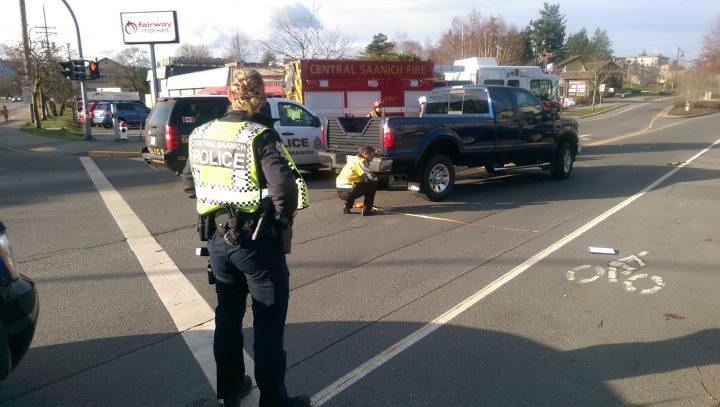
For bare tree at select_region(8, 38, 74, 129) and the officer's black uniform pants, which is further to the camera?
bare tree at select_region(8, 38, 74, 129)

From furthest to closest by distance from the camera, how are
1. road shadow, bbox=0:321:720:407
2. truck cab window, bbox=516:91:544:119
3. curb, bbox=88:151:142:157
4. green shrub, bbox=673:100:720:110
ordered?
green shrub, bbox=673:100:720:110
curb, bbox=88:151:142:157
truck cab window, bbox=516:91:544:119
road shadow, bbox=0:321:720:407

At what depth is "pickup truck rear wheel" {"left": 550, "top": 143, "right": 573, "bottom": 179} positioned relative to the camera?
12086 mm

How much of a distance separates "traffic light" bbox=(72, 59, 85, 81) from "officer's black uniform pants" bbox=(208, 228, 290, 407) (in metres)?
21.7

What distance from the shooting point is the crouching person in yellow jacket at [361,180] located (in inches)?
339

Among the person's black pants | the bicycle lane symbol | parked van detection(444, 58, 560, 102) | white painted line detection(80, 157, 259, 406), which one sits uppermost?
parked van detection(444, 58, 560, 102)

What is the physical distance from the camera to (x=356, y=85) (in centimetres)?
1573

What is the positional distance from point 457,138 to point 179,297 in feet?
20.6

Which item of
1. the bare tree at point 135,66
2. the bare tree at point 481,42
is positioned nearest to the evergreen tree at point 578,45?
the bare tree at point 481,42

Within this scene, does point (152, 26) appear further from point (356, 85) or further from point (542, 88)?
point (542, 88)

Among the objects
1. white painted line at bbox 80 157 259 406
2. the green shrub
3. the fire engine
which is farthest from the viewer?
the green shrub

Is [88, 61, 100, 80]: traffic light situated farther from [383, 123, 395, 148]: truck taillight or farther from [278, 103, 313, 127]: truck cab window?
Answer: [383, 123, 395, 148]: truck taillight

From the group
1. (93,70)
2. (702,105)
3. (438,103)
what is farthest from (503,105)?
(702,105)

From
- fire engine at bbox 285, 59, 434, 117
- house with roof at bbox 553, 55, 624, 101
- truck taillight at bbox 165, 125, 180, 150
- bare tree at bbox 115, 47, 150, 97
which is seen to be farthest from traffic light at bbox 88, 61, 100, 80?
bare tree at bbox 115, 47, 150, 97

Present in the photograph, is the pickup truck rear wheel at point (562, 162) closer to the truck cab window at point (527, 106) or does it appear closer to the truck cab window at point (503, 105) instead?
the truck cab window at point (527, 106)
